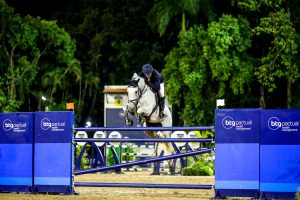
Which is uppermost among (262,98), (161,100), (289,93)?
(289,93)

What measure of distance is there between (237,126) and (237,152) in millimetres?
387

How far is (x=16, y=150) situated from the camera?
1589 centimetres

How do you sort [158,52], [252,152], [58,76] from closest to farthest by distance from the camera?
[252,152] < [158,52] < [58,76]

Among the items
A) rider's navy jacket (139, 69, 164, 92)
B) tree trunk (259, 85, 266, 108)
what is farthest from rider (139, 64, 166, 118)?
tree trunk (259, 85, 266, 108)

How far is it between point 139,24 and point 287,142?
114 feet

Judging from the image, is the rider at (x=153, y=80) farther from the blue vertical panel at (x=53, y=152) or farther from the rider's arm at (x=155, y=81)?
the blue vertical panel at (x=53, y=152)

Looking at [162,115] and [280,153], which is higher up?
[162,115]

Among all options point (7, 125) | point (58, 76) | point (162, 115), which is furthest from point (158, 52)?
point (7, 125)

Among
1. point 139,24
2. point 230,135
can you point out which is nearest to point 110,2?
point 139,24

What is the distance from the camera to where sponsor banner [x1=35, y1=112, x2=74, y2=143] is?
15.4m

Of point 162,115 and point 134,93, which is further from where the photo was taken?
point 162,115

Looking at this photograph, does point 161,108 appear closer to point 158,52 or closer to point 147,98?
point 147,98

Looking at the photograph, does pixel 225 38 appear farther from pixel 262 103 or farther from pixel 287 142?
pixel 287 142

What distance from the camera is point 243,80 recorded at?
41.9 m
